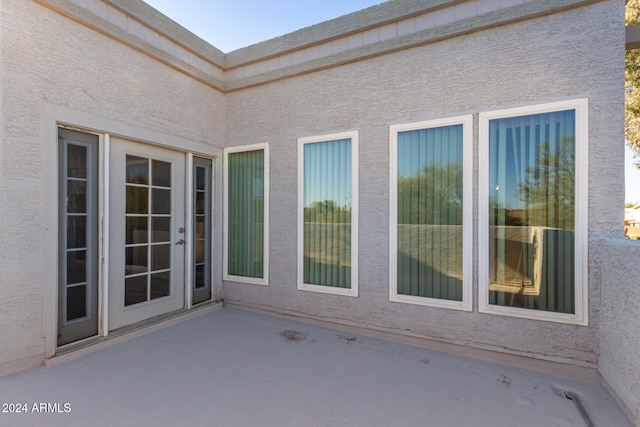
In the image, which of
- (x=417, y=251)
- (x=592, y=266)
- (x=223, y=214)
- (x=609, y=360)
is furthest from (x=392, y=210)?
(x=223, y=214)

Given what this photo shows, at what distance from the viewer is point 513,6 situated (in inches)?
126

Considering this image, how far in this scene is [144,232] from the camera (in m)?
4.04

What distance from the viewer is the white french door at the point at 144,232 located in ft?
12.1

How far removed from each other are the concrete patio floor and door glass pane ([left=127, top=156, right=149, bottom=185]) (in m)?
2.02

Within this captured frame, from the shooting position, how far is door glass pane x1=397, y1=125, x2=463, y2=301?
3.51 meters

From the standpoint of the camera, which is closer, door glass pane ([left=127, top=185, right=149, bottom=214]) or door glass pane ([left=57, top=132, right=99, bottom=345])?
door glass pane ([left=57, top=132, right=99, bottom=345])

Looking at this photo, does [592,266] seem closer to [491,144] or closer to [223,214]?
[491,144]

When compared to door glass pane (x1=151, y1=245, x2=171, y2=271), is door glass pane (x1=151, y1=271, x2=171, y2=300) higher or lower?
lower

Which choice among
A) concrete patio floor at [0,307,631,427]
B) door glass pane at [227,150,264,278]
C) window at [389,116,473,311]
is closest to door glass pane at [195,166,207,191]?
door glass pane at [227,150,264,278]

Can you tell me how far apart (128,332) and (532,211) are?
4.86 m

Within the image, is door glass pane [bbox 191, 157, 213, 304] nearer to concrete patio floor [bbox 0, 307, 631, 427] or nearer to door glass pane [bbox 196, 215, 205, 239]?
door glass pane [bbox 196, 215, 205, 239]

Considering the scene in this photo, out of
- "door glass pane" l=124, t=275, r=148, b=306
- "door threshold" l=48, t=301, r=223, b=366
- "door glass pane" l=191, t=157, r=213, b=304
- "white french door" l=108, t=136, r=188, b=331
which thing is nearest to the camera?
"door threshold" l=48, t=301, r=223, b=366

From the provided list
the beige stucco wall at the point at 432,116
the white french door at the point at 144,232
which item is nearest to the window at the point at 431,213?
the beige stucco wall at the point at 432,116

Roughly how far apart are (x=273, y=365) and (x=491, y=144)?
3356 millimetres
